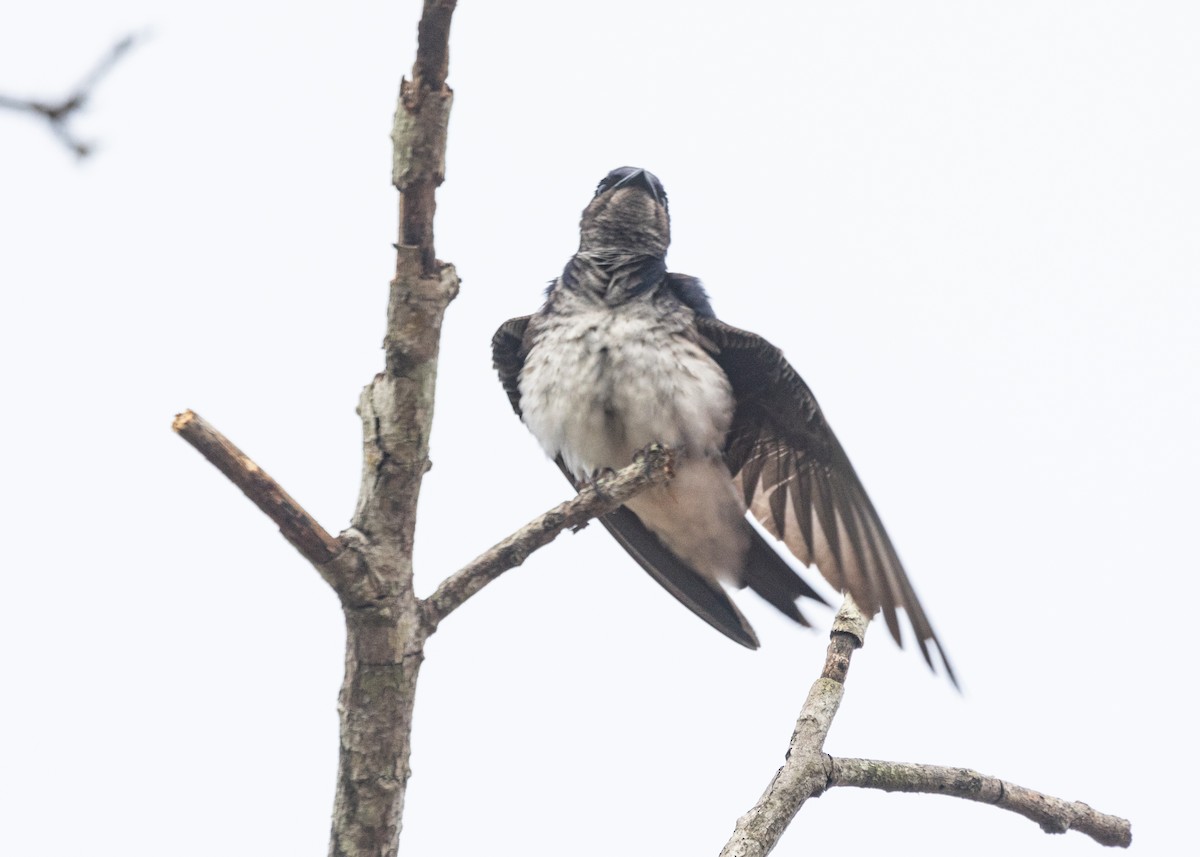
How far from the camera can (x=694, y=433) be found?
6180 millimetres

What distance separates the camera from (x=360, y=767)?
11.5 ft

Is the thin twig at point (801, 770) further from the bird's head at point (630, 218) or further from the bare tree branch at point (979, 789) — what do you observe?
the bird's head at point (630, 218)

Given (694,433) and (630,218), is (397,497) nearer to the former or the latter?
(694,433)

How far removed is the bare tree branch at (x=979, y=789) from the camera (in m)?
4.19

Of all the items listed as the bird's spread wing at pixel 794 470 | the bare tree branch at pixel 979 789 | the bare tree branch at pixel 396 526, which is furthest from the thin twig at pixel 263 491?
the bird's spread wing at pixel 794 470

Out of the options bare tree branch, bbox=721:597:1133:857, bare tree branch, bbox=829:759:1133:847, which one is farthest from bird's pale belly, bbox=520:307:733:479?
bare tree branch, bbox=829:759:1133:847

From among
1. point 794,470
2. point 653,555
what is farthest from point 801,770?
point 653,555

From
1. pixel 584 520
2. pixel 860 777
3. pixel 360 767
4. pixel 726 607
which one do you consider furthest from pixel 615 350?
pixel 360 767

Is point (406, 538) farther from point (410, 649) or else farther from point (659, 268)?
point (659, 268)

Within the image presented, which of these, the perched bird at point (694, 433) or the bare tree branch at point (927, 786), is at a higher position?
the perched bird at point (694, 433)

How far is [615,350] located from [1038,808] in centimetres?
282

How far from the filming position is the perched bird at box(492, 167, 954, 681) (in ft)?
20.2

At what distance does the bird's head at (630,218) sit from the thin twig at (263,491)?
385 centimetres

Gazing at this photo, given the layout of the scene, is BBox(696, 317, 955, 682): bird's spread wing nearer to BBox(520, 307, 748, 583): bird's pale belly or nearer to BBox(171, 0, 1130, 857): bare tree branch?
BBox(520, 307, 748, 583): bird's pale belly
